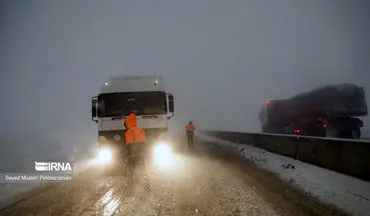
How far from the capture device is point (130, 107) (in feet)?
41.3

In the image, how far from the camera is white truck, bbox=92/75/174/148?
1211cm

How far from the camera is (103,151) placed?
467 inches

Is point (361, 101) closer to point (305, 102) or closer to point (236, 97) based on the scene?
point (305, 102)

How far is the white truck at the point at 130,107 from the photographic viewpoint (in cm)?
1211

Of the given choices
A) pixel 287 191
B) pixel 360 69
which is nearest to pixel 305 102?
pixel 287 191

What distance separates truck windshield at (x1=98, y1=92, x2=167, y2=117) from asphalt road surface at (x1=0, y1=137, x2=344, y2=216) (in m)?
3.97

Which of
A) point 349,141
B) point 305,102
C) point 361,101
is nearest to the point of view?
point 349,141

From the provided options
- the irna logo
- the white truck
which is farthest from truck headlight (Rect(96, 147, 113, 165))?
the irna logo

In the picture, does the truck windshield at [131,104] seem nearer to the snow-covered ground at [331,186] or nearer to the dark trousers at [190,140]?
the snow-covered ground at [331,186]

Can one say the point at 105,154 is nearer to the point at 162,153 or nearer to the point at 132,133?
the point at 162,153

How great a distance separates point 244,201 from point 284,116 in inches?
1096

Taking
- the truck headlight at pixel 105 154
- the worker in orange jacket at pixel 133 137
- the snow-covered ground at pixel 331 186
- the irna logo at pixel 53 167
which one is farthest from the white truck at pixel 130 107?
the snow-covered ground at pixel 331 186

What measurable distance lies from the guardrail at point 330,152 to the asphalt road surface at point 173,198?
1791 millimetres

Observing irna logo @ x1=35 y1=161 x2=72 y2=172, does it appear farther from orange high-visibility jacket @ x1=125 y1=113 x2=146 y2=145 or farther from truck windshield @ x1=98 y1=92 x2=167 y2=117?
orange high-visibility jacket @ x1=125 y1=113 x2=146 y2=145
